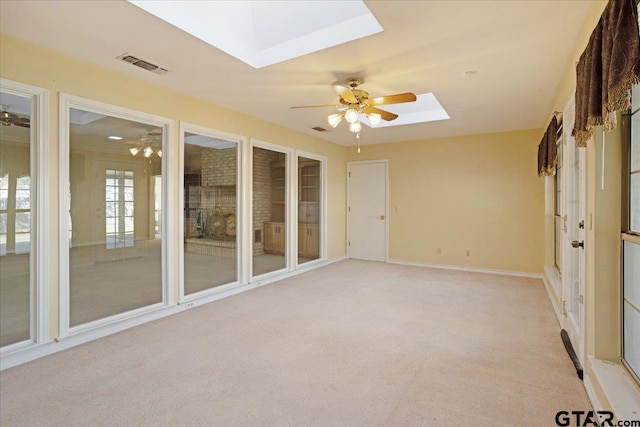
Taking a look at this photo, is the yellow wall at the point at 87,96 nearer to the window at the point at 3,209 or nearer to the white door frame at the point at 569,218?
the window at the point at 3,209

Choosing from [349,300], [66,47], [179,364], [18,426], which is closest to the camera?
[18,426]

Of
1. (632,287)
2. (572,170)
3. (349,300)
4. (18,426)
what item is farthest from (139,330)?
(572,170)

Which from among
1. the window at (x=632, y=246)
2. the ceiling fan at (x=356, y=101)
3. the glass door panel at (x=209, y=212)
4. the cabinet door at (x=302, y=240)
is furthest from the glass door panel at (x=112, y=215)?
the window at (x=632, y=246)

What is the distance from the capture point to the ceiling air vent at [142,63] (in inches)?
114

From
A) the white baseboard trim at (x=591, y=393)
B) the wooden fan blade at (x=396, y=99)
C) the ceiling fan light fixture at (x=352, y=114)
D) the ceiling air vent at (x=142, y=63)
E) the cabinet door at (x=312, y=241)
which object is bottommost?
the white baseboard trim at (x=591, y=393)

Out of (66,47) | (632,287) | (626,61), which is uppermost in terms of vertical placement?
(66,47)

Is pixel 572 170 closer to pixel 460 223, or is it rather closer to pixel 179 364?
pixel 460 223

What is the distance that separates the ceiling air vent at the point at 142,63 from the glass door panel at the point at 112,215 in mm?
611

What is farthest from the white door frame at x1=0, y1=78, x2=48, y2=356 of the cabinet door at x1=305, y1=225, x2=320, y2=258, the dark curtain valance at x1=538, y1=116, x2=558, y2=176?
the dark curtain valance at x1=538, y1=116, x2=558, y2=176

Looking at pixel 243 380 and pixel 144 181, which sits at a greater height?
pixel 144 181

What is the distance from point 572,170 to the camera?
3.14 m

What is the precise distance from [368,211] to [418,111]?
2550 millimetres

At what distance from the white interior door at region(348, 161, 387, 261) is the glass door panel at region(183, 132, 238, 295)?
3.33 metres

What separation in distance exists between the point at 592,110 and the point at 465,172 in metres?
4.71
